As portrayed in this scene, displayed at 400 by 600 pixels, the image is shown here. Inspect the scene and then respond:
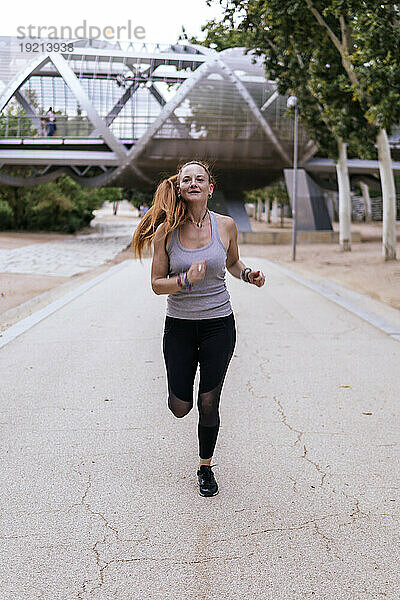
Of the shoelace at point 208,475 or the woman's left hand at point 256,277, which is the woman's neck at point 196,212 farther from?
the shoelace at point 208,475

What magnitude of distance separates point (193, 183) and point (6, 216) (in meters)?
45.5

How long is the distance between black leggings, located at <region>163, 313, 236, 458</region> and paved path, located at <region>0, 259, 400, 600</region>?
45 centimetres

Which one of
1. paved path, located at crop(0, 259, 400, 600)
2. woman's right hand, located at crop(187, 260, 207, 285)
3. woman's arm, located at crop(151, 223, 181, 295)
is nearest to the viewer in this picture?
paved path, located at crop(0, 259, 400, 600)

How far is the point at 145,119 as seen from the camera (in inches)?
1877

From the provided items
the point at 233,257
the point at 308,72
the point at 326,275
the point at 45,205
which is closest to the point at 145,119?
the point at 45,205

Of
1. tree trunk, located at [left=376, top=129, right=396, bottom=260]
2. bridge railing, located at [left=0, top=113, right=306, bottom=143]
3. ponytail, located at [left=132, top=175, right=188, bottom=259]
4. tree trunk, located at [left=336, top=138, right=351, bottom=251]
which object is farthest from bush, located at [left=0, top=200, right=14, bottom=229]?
ponytail, located at [left=132, top=175, right=188, bottom=259]

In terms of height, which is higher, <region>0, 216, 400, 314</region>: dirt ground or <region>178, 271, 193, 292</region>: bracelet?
<region>178, 271, 193, 292</region>: bracelet

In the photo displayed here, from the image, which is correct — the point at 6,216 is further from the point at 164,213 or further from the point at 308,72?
the point at 164,213

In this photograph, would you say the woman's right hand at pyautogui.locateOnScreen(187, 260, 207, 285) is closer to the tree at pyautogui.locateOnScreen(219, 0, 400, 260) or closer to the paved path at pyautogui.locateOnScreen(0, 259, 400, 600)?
the paved path at pyautogui.locateOnScreen(0, 259, 400, 600)

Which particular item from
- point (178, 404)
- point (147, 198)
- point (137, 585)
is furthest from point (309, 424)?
point (147, 198)

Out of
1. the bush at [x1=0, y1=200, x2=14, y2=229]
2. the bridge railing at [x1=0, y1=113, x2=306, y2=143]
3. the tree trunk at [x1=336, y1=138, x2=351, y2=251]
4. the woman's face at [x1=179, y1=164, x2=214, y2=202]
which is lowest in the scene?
the bush at [x1=0, y1=200, x2=14, y2=229]

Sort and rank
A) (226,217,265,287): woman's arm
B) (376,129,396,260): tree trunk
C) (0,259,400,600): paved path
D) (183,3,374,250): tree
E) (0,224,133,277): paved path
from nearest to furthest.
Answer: (0,259,400,600): paved path
(226,217,265,287): woman's arm
(183,3,374,250): tree
(376,129,396,260): tree trunk
(0,224,133,277): paved path

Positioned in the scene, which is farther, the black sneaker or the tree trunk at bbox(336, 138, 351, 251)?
the tree trunk at bbox(336, 138, 351, 251)

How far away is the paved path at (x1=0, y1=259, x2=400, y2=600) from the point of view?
10.7 feet
